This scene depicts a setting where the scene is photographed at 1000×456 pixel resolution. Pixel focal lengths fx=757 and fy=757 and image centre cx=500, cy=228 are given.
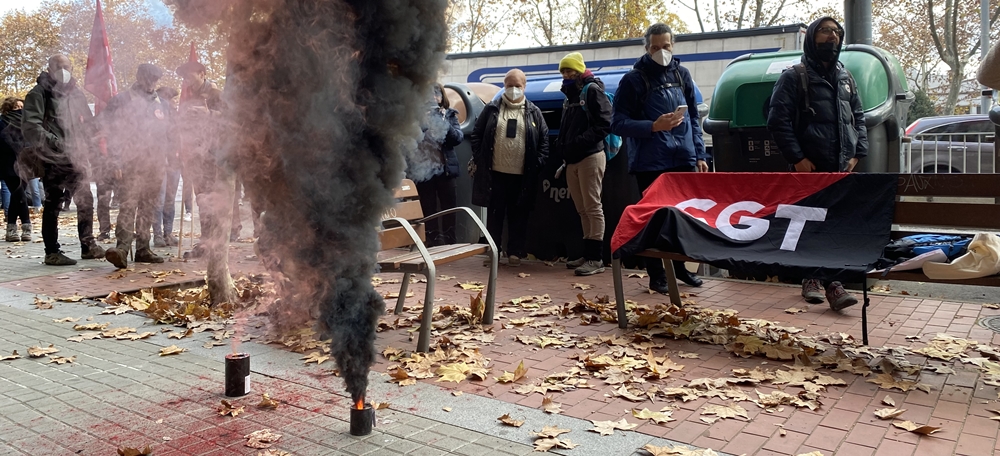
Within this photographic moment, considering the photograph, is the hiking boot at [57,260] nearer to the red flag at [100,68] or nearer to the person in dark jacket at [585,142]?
the red flag at [100,68]

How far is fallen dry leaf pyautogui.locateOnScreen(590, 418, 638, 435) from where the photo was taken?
3.46 meters

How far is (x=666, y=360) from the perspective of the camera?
457 cm

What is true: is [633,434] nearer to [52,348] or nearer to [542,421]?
[542,421]

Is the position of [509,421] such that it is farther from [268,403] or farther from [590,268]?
[590,268]

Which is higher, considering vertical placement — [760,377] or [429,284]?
[429,284]

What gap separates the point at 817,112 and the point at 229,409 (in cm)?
497

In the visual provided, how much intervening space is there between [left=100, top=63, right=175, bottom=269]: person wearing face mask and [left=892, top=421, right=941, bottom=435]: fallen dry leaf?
4.98 m

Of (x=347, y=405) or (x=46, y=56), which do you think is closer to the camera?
(x=347, y=405)

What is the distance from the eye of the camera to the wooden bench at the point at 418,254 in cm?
488

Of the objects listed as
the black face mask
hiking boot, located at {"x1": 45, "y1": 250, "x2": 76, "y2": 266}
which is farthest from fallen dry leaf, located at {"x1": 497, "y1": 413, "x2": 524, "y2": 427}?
hiking boot, located at {"x1": 45, "y1": 250, "x2": 76, "y2": 266}

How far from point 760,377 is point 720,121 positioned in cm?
450

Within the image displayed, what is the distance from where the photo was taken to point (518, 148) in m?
8.20

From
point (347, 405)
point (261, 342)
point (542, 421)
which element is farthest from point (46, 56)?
point (542, 421)

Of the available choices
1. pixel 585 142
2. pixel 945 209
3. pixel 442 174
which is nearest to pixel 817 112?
pixel 945 209
